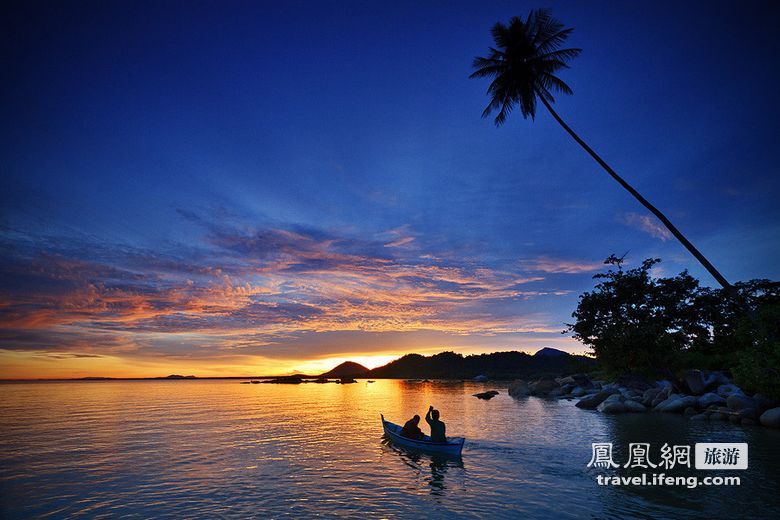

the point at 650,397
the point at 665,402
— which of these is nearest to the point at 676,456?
the point at 665,402

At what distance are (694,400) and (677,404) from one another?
4.60ft

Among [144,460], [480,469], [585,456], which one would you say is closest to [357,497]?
[480,469]

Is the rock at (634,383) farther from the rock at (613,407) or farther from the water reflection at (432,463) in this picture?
the water reflection at (432,463)

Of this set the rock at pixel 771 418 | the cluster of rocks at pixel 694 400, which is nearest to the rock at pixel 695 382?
the cluster of rocks at pixel 694 400

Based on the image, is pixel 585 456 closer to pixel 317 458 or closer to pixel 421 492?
pixel 421 492

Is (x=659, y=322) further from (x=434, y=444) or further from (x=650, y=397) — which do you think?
(x=434, y=444)

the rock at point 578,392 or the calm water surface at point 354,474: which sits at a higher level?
the calm water surface at point 354,474

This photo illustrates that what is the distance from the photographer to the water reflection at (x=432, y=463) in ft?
57.5

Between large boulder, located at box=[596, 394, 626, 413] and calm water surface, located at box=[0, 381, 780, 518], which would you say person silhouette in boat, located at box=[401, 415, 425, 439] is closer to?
calm water surface, located at box=[0, 381, 780, 518]

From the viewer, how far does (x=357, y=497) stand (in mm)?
15680

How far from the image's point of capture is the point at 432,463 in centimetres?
2136

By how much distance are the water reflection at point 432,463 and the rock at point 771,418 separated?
75.3 feet

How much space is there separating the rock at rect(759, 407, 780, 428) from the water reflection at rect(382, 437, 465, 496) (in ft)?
75.3

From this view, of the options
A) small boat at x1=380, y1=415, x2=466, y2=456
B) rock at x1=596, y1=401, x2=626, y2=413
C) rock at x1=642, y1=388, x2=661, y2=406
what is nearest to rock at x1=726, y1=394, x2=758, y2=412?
rock at x1=596, y1=401, x2=626, y2=413
